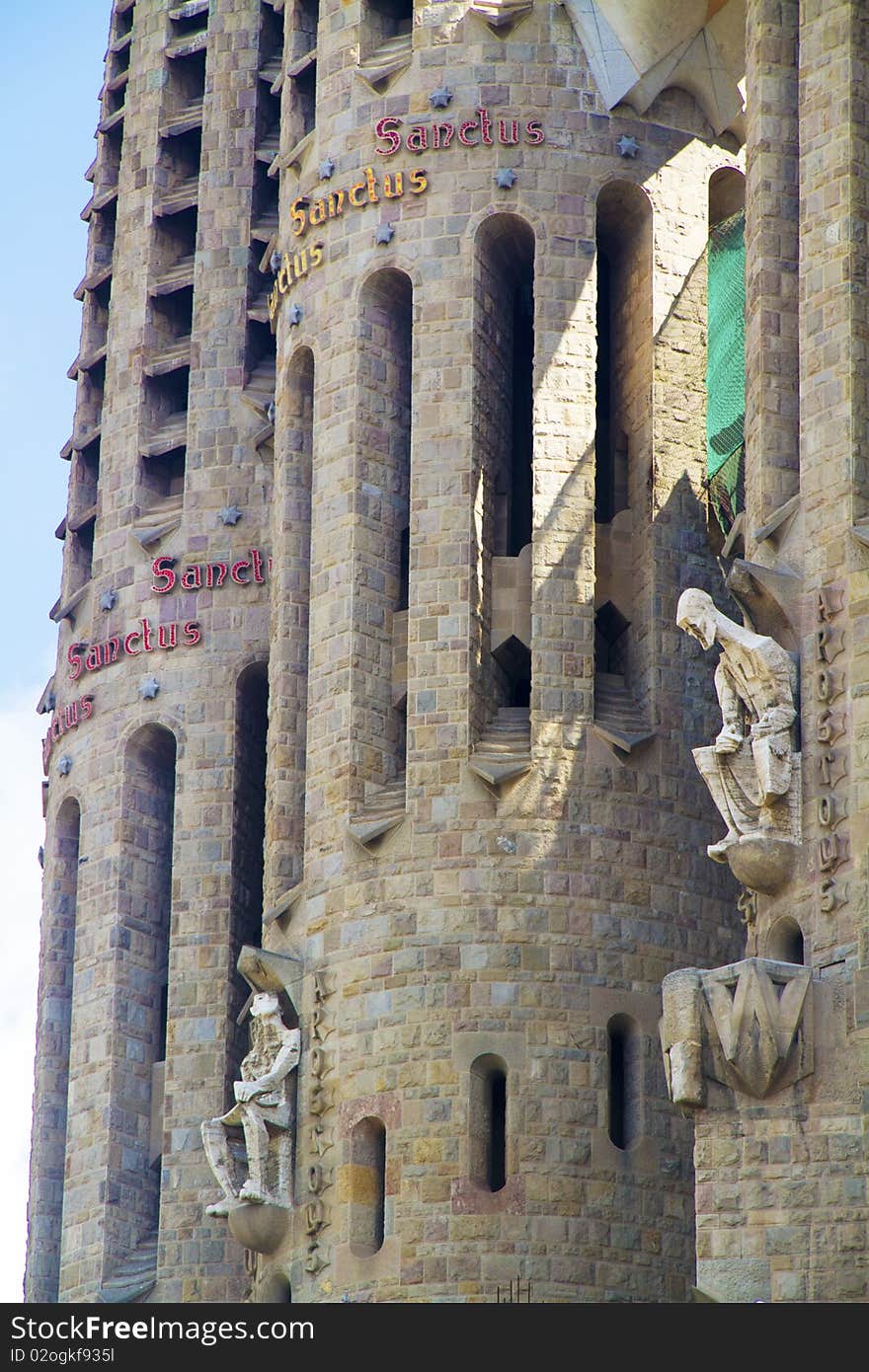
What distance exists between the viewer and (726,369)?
5597 centimetres

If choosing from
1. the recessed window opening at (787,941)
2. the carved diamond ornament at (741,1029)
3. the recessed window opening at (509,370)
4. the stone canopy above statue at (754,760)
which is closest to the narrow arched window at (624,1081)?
the stone canopy above statue at (754,760)

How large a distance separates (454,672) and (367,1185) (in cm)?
619

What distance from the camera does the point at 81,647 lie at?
61.4 metres

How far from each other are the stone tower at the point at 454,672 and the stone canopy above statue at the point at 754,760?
1.03 ft

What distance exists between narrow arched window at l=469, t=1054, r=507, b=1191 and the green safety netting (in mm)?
7950

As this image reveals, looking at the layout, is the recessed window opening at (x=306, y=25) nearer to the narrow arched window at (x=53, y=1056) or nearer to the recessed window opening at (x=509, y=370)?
the recessed window opening at (x=509, y=370)

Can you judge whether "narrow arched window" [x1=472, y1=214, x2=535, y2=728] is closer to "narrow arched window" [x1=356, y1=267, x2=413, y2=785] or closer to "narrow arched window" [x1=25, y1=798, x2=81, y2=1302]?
"narrow arched window" [x1=356, y1=267, x2=413, y2=785]

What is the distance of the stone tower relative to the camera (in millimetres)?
49219

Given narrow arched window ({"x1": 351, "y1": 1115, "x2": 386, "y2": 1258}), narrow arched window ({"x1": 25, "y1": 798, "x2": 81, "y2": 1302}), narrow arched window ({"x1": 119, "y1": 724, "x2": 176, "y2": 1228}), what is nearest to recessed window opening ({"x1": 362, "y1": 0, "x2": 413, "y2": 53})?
narrow arched window ({"x1": 119, "y1": 724, "x2": 176, "y2": 1228})

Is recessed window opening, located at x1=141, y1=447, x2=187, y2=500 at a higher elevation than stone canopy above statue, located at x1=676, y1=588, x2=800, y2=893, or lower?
higher

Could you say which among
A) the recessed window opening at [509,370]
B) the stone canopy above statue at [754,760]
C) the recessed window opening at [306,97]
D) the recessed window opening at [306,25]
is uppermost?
the recessed window opening at [306,25]

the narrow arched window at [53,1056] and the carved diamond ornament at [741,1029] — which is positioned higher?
the narrow arched window at [53,1056]

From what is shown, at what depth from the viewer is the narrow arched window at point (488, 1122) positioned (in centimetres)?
5038

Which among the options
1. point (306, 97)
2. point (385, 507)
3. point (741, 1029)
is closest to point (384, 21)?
point (306, 97)
